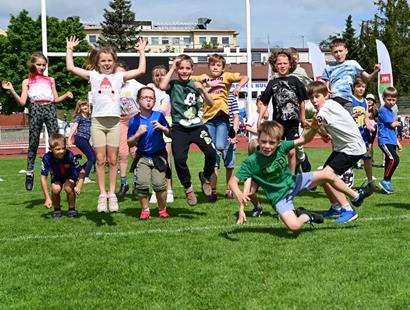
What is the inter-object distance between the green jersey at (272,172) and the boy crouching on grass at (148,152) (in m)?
1.34

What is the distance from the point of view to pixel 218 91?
848 centimetres

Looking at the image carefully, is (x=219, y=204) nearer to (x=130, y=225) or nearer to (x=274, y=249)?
(x=130, y=225)

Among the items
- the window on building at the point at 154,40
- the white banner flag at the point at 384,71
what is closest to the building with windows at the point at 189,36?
the window on building at the point at 154,40

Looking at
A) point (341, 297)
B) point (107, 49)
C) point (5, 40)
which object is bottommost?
point (341, 297)

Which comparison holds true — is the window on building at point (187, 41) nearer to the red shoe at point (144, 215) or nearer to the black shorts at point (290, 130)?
the black shorts at point (290, 130)

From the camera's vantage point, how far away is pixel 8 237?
20.0ft

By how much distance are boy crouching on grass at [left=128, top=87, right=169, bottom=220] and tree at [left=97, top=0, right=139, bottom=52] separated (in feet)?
249

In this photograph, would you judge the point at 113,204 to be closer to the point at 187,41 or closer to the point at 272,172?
the point at 272,172

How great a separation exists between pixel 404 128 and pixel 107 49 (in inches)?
1305

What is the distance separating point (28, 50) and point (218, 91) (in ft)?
196

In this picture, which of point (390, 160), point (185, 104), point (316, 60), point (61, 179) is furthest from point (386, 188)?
point (316, 60)

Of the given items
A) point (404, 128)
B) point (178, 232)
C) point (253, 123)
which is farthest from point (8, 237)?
point (404, 128)

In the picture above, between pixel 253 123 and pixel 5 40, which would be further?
pixel 5 40

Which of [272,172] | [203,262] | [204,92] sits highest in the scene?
[204,92]
